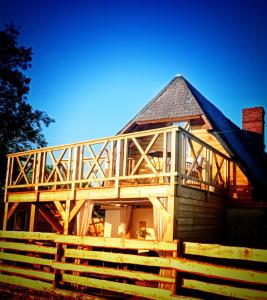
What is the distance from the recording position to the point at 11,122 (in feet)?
82.0

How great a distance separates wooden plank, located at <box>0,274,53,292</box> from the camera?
25.1 feet

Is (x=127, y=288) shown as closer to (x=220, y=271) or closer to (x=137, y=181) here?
(x=220, y=271)

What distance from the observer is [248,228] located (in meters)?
11.4

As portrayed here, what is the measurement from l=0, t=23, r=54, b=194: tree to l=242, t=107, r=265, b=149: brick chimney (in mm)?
16888

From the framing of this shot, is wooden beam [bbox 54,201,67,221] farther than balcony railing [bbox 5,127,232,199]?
Yes

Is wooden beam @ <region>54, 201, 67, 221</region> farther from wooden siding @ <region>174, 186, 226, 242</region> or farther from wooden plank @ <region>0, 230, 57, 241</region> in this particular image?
wooden siding @ <region>174, 186, 226, 242</region>

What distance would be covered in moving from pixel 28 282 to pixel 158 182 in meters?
5.02

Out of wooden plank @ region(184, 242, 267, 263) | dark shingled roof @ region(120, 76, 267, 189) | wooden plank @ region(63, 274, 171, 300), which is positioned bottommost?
wooden plank @ region(63, 274, 171, 300)

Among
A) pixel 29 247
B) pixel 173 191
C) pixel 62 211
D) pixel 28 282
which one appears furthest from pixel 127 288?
pixel 62 211

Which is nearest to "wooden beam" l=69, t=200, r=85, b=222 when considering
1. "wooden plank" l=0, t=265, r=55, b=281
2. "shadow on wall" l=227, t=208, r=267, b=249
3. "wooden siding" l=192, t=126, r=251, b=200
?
"wooden plank" l=0, t=265, r=55, b=281

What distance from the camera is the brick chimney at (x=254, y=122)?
19.3m

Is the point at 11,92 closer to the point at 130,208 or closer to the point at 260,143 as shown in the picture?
the point at 130,208

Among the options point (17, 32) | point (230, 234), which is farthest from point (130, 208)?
point (17, 32)

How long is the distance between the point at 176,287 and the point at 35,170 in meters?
7.52
